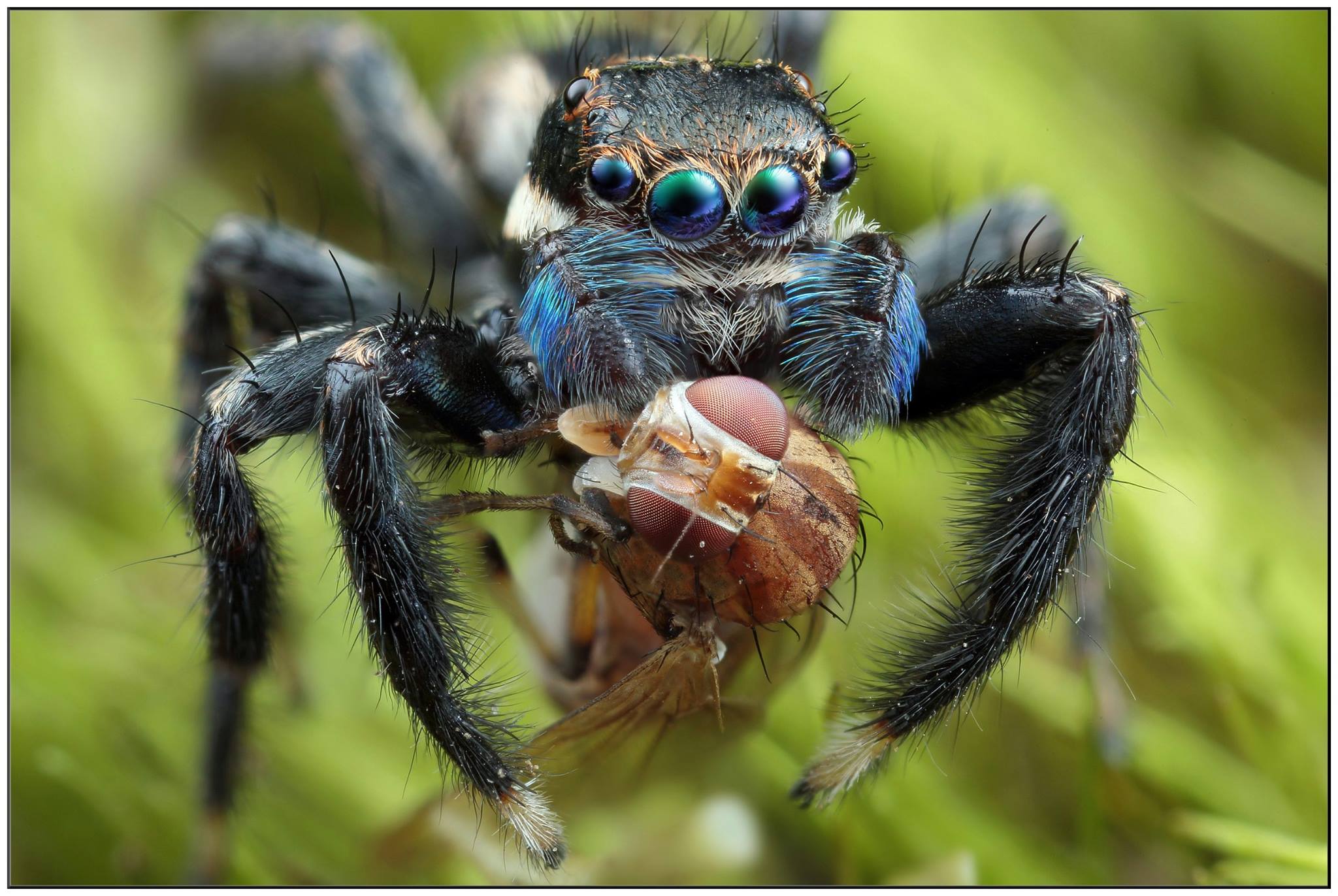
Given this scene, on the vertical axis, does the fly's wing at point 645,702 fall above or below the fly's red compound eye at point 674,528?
below

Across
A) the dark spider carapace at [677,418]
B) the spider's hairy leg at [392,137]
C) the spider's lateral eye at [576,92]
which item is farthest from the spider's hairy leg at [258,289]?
the spider's lateral eye at [576,92]

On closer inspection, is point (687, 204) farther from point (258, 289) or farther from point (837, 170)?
point (258, 289)

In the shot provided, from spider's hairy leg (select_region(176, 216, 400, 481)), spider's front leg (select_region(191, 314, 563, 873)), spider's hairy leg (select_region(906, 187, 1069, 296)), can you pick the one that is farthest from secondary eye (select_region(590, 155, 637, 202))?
spider's hairy leg (select_region(906, 187, 1069, 296))

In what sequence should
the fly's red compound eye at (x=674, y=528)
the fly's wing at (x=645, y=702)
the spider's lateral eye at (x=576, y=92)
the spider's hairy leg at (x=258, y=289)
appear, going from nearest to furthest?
1. the fly's red compound eye at (x=674, y=528)
2. the fly's wing at (x=645, y=702)
3. the spider's lateral eye at (x=576, y=92)
4. the spider's hairy leg at (x=258, y=289)

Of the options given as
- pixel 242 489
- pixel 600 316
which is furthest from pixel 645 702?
pixel 242 489

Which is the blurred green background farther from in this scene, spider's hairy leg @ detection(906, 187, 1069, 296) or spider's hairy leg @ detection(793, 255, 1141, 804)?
spider's hairy leg @ detection(906, 187, 1069, 296)

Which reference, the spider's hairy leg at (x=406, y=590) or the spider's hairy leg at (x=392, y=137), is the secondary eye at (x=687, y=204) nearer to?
the spider's hairy leg at (x=406, y=590)

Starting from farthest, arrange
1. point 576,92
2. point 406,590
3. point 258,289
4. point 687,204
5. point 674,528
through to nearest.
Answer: point 258,289
point 576,92
point 687,204
point 406,590
point 674,528
